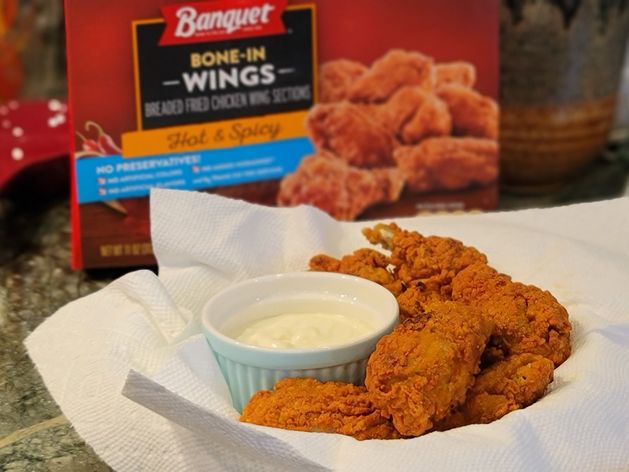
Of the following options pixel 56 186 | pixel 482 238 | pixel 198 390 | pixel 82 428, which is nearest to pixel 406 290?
pixel 482 238

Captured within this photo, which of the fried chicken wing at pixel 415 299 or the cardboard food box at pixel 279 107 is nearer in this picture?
the fried chicken wing at pixel 415 299

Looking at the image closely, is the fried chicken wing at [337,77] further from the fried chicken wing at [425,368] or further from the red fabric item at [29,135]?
the fried chicken wing at [425,368]

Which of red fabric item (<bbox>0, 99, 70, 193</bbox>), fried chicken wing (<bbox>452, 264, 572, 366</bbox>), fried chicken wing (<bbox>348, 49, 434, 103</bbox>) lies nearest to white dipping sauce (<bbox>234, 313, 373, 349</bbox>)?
fried chicken wing (<bbox>452, 264, 572, 366</bbox>)

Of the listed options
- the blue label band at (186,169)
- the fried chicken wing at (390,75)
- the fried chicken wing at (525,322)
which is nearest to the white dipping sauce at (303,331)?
the fried chicken wing at (525,322)

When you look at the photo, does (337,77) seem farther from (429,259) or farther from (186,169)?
(429,259)

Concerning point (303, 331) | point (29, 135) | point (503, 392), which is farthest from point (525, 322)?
point (29, 135)

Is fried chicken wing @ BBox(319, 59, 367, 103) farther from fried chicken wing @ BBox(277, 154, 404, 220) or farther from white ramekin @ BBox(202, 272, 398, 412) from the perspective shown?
→ white ramekin @ BBox(202, 272, 398, 412)
